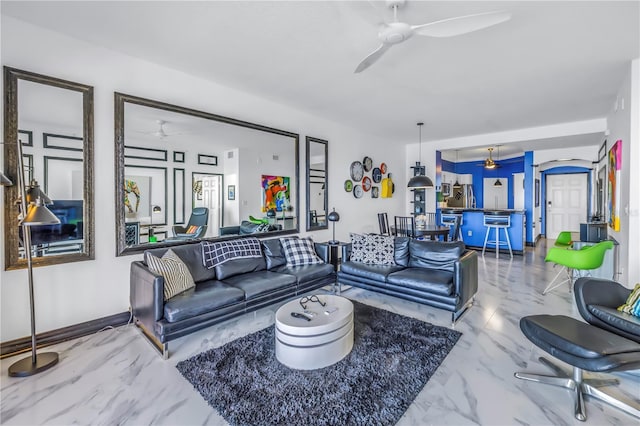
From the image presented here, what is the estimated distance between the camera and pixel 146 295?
8.35 feet

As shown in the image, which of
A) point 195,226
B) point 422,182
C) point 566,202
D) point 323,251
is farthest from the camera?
point 566,202

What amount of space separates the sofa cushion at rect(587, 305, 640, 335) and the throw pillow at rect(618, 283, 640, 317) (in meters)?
0.04

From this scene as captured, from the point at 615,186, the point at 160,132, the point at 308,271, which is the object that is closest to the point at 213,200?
the point at 160,132

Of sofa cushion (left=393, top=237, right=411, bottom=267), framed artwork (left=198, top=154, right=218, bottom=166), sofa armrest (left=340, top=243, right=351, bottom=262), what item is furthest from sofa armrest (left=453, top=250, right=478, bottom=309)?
framed artwork (left=198, top=154, right=218, bottom=166)

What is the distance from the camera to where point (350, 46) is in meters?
2.81

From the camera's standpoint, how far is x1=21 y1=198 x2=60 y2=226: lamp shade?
2.14 meters

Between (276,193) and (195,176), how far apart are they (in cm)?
123

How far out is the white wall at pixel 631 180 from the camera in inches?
120

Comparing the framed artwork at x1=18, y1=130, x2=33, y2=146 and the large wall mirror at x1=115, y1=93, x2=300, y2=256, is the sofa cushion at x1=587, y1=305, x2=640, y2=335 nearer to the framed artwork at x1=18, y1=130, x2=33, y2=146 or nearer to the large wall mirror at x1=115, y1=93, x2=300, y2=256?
the large wall mirror at x1=115, y1=93, x2=300, y2=256

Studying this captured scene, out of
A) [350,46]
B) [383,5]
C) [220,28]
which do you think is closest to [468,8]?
[383,5]

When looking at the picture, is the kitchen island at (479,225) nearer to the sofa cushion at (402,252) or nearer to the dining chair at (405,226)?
the dining chair at (405,226)

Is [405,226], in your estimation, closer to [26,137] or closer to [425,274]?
[425,274]

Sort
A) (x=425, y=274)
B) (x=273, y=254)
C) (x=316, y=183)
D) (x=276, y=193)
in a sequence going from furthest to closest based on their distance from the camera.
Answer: (x=316, y=183) → (x=276, y=193) → (x=273, y=254) → (x=425, y=274)

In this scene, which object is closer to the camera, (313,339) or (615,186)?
(313,339)
